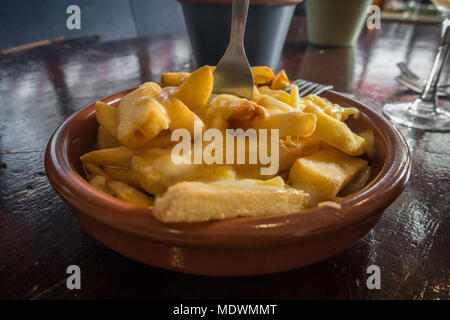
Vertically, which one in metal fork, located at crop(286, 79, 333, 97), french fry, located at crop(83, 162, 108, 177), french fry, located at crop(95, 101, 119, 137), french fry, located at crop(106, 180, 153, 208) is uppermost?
french fry, located at crop(95, 101, 119, 137)

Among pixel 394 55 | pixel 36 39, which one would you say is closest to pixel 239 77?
pixel 394 55

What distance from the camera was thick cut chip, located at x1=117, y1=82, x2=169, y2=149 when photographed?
52 centimetres

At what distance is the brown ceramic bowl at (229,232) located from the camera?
1.39ft

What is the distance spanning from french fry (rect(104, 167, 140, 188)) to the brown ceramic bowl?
3.2 inches

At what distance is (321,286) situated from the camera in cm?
51

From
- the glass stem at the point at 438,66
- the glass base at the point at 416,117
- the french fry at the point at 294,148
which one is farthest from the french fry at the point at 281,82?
the glass stem at the point at 438,66

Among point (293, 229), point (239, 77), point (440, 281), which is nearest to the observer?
point (293, 229)

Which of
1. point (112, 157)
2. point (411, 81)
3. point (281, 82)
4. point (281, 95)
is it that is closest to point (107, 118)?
point (112, 157)

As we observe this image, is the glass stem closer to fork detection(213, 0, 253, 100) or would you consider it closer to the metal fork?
the metal fork

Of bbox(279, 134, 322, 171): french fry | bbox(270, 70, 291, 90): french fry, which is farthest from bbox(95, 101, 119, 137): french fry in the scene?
bbox(270, 70, 291, 90): french fry

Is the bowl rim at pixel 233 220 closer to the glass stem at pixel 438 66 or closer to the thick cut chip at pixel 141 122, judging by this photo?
the thick cut chip at pixel 141 122

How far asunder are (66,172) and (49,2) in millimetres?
2764

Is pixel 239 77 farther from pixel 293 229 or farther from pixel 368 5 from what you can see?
pixel 368 5

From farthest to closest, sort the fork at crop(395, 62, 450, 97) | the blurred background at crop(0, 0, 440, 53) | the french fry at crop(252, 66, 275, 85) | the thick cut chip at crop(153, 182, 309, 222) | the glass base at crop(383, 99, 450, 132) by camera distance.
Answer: the blurred background at crop(0, 0, 440, 53) < the fork at crop(395, 62, 450, 97) < the glass base at crop(383, 99, 450, 132) < the french fry at crop(252, 66, 275, 85) < the thick cut chip at crop(153, 182, 309, 222)
